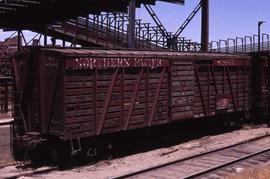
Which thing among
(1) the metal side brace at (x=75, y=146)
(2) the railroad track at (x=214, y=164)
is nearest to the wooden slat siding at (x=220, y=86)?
(2) the railroad track at (x=214, y=164)

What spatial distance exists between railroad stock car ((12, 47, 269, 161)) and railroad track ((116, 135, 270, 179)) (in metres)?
Result: 2.00

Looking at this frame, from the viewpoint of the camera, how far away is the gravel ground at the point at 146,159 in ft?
42.1

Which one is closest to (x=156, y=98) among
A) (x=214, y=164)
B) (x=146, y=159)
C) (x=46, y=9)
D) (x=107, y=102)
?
(x=146, y=159)

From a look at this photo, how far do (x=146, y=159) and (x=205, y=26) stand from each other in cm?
1757

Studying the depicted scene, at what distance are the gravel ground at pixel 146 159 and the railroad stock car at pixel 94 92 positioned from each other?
829 mm

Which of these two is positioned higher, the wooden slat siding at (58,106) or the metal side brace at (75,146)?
the wooden slat siding at (58,106)

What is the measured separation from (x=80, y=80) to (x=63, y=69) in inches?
26.4

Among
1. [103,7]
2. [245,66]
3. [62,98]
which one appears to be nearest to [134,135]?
[62,98]

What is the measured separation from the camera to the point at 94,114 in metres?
13.9

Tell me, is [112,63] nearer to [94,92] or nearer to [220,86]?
[94,92]

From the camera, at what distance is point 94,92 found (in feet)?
45.4

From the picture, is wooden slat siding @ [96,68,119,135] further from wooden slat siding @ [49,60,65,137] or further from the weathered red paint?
wooden slat siding @ [49,60,65,137]

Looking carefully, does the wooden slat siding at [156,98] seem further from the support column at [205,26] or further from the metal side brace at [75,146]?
the support column at [205,26]

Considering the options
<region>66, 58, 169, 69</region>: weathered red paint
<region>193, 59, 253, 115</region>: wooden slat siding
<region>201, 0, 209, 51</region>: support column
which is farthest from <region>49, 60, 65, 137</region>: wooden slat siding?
<region>201, 0, 209, 51</region>: support column
